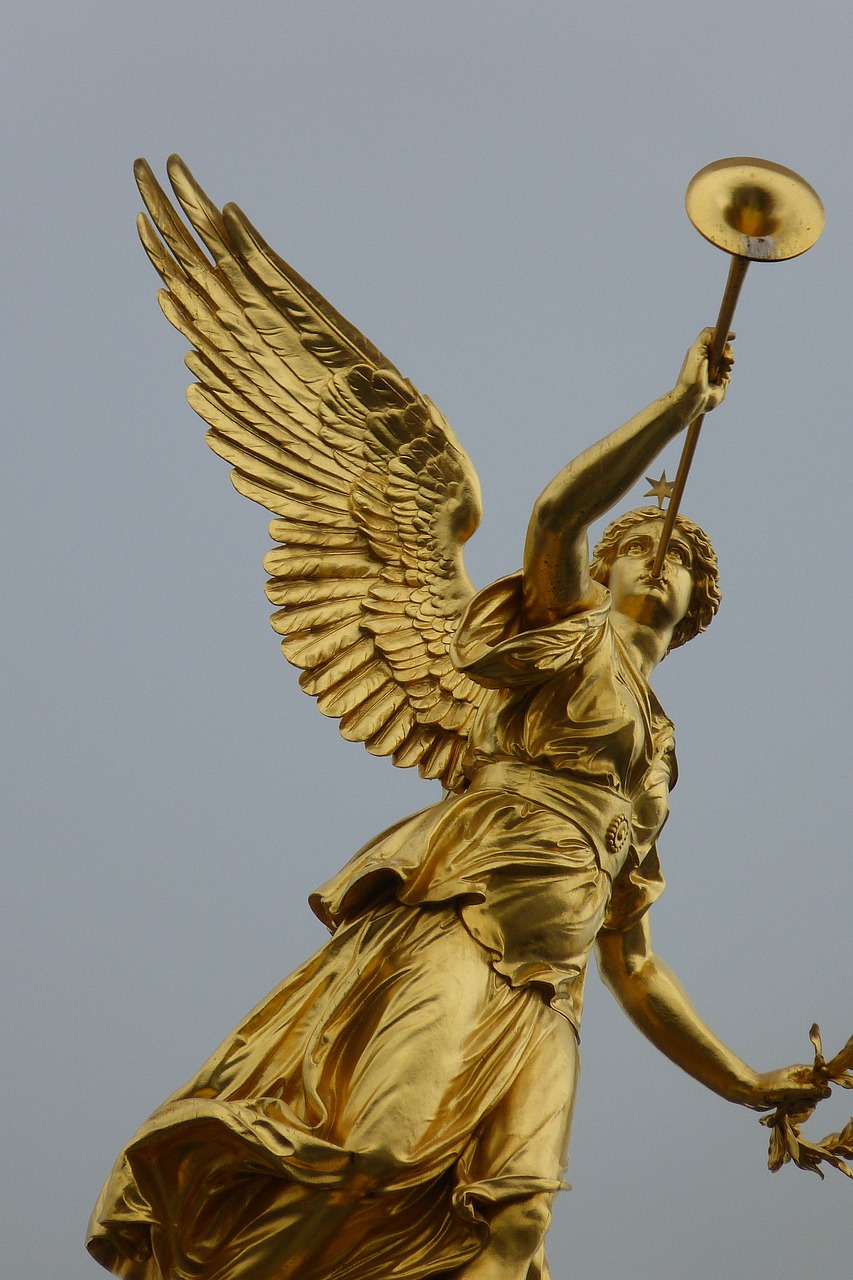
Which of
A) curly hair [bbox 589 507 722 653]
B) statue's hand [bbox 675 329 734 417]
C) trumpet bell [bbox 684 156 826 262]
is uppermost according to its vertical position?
trumpet bell [bbox 684 156 826 262]

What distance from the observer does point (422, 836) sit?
4.88 m

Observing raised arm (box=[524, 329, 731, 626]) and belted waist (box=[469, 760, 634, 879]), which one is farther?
belted waist (box=[469, 760, 634, 879])

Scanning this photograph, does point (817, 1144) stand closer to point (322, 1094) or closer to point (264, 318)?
point (322, 1094)

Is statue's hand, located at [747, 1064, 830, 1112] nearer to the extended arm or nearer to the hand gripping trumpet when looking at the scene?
the extended arm

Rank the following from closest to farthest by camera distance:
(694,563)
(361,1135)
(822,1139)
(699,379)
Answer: (361,1135) → (699,379) → (822,1139) → (694,563)

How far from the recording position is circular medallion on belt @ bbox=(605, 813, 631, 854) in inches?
194

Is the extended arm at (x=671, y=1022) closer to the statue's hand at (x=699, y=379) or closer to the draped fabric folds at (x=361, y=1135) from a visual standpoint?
the draped fabric folds at (x=361, y=1135)

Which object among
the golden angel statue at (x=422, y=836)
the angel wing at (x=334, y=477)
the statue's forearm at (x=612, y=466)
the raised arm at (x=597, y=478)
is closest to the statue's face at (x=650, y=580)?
the golden angel statue at (x=422, y=836)

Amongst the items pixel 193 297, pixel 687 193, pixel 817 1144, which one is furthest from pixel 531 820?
pixel 193 297

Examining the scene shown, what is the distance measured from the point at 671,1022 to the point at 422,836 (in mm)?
885

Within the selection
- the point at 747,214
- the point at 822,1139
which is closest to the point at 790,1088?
the point at 822,1139

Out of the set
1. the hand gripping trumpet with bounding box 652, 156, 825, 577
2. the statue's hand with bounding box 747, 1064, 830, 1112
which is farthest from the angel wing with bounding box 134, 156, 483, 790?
the hand gripping trumpet with bounding box 652, 156, 825, 577

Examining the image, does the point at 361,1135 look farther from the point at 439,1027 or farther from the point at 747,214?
the point at 747,214

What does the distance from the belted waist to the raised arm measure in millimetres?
440
